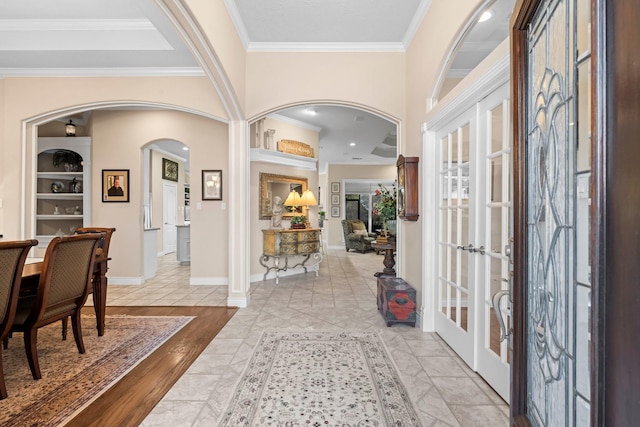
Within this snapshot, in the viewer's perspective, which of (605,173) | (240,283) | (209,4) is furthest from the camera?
(240,283)

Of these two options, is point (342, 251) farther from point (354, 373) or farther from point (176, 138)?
point (354, 373)

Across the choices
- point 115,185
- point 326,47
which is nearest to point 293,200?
point 326,47

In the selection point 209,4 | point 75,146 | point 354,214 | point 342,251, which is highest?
point 209,4

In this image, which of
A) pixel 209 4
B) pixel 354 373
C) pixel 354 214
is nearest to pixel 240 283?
pixel 354 373

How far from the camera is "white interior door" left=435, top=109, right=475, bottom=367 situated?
7.61 ft

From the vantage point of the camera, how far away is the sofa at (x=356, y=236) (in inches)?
360

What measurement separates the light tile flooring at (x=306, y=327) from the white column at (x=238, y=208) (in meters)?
0.28

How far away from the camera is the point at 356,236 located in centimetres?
930

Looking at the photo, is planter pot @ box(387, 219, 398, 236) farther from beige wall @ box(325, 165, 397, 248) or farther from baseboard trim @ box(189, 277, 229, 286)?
beige wall @ box(325, 165, 397, 248)

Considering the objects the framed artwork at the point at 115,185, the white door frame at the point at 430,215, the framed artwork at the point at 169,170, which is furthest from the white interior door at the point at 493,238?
the framed artwork at the point at 169,170

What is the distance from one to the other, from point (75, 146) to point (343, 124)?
466 centimetres

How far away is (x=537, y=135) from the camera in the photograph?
83 cm

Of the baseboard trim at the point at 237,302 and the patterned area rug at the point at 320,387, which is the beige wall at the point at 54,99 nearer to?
the baseboard trim at the point at 237,302

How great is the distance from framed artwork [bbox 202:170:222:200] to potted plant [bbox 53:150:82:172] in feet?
Result: 7.54
